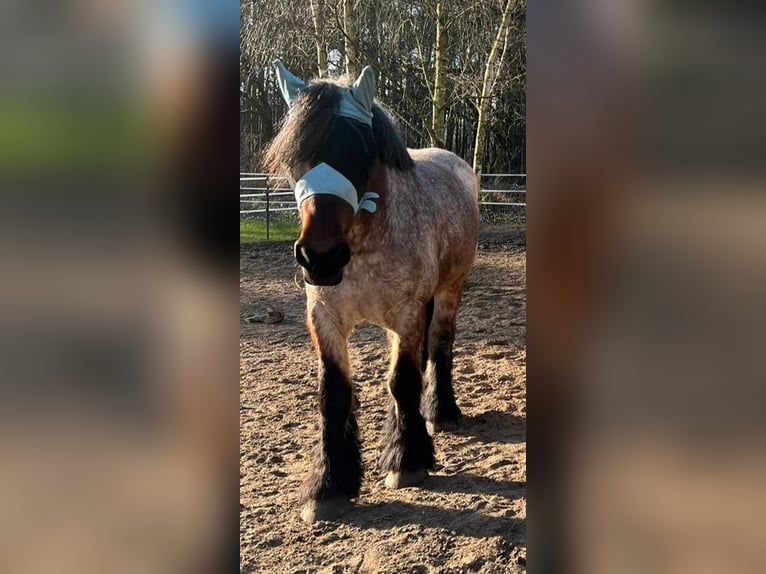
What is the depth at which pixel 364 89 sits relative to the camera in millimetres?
2771

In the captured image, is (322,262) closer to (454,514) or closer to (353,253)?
(353,253)

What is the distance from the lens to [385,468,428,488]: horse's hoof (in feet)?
10.7

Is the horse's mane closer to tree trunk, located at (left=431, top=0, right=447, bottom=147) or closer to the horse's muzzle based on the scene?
the horse's muzzle

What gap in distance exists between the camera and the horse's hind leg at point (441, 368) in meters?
4.11

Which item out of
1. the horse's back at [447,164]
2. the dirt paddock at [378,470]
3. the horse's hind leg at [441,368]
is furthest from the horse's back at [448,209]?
the dirt paddock at [378,470]

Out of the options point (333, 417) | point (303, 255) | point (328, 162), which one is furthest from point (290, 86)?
→ point (333, 417)

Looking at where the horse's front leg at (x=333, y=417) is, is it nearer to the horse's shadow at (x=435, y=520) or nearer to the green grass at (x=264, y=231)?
the horse's shadow at (x=435, y=520)

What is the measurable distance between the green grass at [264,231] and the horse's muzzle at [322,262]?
9277mm
